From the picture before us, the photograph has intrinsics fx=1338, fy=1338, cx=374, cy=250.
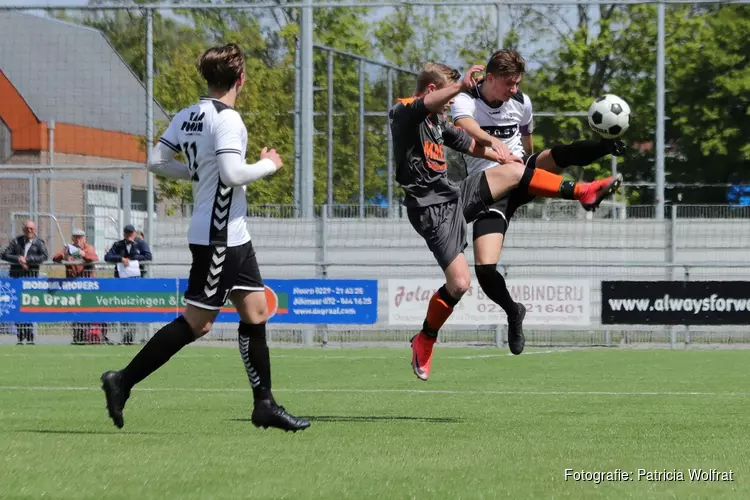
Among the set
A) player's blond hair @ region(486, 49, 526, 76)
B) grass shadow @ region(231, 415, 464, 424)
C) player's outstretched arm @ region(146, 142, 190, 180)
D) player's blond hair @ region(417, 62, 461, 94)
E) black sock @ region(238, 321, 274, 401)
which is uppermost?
player's blond hair @ region(486, 49, 526, 76)

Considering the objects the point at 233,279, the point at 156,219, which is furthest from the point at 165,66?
the point at 233,279

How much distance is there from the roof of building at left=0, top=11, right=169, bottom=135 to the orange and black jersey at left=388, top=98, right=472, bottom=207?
11828 mm

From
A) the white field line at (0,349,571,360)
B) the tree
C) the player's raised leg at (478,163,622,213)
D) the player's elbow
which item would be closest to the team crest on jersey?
the player's elbow

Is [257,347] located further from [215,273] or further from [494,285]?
[494,285]

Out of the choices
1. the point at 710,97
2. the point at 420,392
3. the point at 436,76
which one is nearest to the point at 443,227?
the point at 436,76

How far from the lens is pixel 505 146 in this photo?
28.5ft

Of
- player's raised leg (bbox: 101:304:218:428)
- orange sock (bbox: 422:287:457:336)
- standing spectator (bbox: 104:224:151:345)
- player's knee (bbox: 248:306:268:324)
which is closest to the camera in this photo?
player's raised leg (bbox: 101:304:218:428)

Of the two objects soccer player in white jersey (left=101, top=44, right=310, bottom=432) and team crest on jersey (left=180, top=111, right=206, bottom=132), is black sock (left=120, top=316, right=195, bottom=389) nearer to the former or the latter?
soccer player in white jersey (left=101, top=44, right=310, bottom=432)

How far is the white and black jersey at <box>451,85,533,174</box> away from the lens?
931cm

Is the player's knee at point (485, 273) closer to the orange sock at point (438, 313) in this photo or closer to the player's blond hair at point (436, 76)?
the orange sock at point (438, 313)

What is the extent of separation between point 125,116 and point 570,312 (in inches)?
290

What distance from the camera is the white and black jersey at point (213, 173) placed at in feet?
22.3

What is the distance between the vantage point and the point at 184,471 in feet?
18.2

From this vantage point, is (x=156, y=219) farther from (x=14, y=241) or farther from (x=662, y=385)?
(x=662, y=385)
